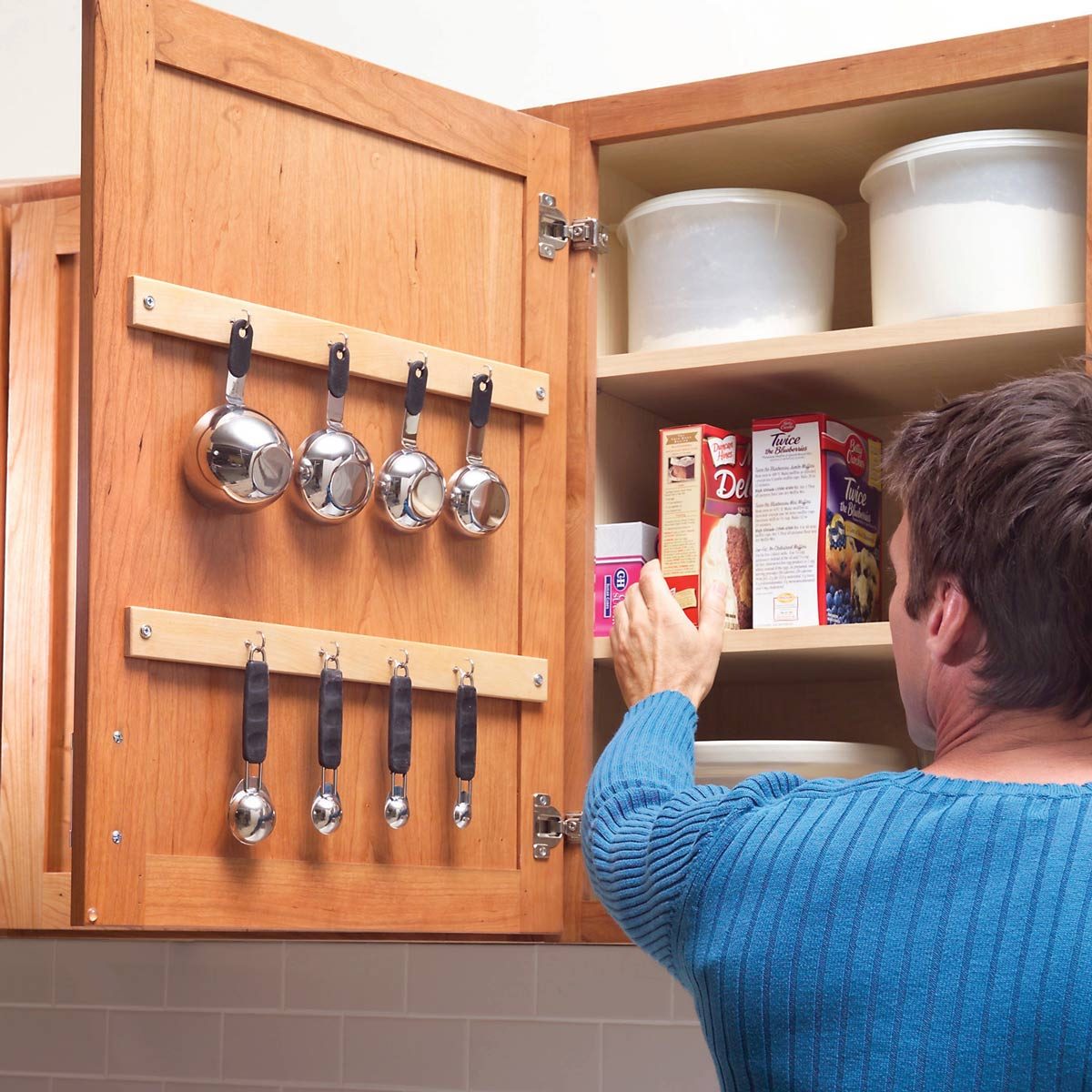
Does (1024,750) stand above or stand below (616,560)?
below

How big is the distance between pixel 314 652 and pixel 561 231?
53cm

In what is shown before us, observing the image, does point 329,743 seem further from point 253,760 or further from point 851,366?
point 851,366

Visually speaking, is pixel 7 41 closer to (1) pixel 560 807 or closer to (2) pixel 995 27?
(2) pixel 995 27

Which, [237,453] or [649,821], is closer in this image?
[649,821]

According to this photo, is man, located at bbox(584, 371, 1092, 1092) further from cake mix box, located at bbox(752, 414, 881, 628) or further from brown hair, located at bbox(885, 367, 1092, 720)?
cake mix box, located at bbox(752, 414, 881, 628)

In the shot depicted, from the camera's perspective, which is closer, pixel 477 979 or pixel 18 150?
pixel 477 979

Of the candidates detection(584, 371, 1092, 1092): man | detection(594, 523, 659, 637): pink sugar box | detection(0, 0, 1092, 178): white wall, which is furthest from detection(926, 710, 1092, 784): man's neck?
detection(0, 0, 1092, 178): white wall

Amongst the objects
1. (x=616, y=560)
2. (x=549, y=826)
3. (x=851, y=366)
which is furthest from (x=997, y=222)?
(x=549, y=826)

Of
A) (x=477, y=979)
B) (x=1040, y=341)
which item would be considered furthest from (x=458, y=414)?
(x=477, y=979)

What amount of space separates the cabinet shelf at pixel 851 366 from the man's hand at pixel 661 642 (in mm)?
233

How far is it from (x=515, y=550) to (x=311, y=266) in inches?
13.4

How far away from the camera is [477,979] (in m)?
2.29

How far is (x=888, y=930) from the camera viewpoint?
1.02 meters

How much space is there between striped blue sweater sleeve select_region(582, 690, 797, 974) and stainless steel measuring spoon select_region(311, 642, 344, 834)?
0.79 feet
